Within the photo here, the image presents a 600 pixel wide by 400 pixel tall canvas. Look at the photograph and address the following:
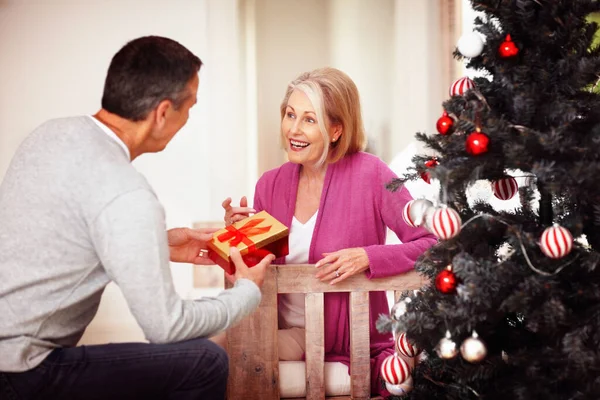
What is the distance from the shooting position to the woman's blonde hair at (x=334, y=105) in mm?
2416

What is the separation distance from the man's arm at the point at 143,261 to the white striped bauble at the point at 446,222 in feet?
1.93

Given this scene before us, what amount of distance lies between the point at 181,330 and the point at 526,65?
102 cm

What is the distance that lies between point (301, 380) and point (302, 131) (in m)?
0.79

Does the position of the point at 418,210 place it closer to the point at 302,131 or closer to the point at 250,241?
the point at 250,241

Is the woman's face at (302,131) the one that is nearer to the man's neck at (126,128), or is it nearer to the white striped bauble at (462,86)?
the white striped bauble at (462,86)

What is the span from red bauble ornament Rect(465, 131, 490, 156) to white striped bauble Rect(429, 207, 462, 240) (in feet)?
0.48

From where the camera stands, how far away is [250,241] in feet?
6.84

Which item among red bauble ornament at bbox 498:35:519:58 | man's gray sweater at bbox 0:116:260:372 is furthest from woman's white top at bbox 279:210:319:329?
red bauble ornament at bbox 498:35:519:58

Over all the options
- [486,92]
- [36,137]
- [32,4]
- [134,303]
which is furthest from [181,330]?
[32,4]

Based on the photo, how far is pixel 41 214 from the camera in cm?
159

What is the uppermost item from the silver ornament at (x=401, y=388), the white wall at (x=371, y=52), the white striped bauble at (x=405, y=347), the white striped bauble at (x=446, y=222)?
the white wall at (x=371, y=52)

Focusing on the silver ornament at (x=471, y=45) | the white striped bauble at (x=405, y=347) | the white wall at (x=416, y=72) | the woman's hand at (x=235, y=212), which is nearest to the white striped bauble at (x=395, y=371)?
the white striped bauble at (x=405, y=347)

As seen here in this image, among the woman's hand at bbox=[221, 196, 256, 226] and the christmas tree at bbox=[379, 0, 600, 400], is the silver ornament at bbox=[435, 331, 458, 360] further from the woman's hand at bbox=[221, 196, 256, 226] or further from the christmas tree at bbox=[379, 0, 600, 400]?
the woman's hand at bbox=[221, 196, 256, 226]

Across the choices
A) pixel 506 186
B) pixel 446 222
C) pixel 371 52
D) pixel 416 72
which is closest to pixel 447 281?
pixel 446 222
